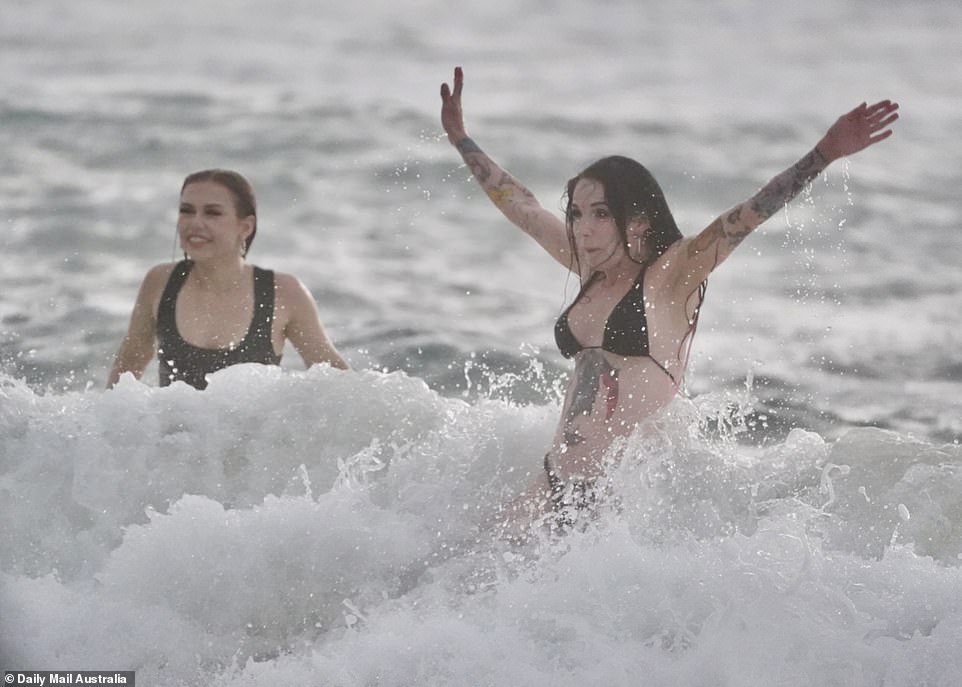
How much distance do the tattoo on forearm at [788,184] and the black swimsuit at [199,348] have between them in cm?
252

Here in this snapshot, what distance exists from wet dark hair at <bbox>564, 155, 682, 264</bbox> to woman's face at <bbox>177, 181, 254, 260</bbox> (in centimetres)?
190

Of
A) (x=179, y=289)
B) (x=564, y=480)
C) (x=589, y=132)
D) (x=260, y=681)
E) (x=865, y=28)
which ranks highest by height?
(x=865, y=28)

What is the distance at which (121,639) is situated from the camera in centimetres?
526

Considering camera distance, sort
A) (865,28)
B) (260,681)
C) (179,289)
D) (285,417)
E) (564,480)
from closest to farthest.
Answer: (260,681)
(564,480)
(285,417)
(179,289)
(865,28)

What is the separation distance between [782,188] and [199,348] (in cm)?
283

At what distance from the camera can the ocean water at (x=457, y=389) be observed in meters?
5.20

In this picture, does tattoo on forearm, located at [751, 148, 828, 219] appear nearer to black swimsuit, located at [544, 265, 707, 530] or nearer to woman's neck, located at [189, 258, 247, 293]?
black swimsuit, located at [544, 265, 707, 530]

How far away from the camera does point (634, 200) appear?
5.95 metres

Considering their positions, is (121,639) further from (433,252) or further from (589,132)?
(589,132)

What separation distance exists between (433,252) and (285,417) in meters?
5.09

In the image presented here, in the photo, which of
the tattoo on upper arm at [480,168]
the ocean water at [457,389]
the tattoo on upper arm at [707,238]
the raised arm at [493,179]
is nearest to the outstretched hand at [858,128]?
the tattoo on upper arm at [707,238]

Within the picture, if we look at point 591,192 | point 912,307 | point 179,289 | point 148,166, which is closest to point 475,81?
point 148,166

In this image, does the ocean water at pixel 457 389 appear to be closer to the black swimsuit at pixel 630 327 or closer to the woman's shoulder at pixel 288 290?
the black swimsuit at pixel 630 327

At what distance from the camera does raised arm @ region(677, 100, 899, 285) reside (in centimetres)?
527
